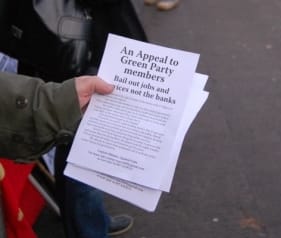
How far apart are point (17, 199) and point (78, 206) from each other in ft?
1.36

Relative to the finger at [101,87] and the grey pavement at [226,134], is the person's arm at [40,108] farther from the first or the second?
the grey pavement at [226,134]

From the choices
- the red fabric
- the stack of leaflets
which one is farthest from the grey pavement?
the stack of leaflets

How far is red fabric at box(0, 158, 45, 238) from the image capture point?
1872 mm

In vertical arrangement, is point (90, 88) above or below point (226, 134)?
Answer: above

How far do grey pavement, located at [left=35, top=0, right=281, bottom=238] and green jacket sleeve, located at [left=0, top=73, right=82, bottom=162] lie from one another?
38.2 inches

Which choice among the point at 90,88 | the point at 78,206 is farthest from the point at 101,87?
the point at 78,206

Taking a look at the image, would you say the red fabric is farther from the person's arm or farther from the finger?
the finger

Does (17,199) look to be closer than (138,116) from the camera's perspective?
No

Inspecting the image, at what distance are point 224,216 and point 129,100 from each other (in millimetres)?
1756

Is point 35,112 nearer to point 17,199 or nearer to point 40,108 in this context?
point 40,108

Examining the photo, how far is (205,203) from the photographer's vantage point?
328cm

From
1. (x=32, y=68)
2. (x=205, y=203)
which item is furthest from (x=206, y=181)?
(x=32, y=68)

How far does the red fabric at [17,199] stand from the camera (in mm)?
1872

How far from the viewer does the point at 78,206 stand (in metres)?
2.47
